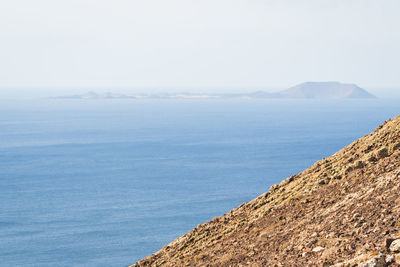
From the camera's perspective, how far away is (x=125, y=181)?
10044cm

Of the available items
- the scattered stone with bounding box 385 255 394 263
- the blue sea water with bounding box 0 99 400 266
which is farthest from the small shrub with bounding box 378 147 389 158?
the blue sea water with bounding box 0 99 400 266

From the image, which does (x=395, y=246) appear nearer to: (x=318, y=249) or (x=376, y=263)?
(x=376, y=263)

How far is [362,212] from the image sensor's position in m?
12.4

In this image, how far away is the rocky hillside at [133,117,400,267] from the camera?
1081cm

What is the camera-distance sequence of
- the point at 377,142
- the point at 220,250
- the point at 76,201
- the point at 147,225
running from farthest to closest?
the point at 76,201, the point at 147,225, the point at 377,142, the point at 220,250

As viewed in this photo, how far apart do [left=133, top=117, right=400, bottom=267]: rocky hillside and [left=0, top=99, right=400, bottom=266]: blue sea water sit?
153ft

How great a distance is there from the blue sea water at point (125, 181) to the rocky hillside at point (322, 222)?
153 feet

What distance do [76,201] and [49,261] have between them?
25.5 m

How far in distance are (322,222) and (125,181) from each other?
88.9 m

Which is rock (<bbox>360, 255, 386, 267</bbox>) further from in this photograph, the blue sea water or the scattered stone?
the blue sea water

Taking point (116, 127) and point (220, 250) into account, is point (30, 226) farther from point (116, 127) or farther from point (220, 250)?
point (116, 127)

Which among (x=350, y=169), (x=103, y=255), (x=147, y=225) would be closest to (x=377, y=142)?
(x=350, y=169)

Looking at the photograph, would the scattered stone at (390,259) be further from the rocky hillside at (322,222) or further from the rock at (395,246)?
the rock at (395,246)

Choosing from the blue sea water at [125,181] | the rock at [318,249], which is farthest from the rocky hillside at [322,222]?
the blue sea water at [125,181]
